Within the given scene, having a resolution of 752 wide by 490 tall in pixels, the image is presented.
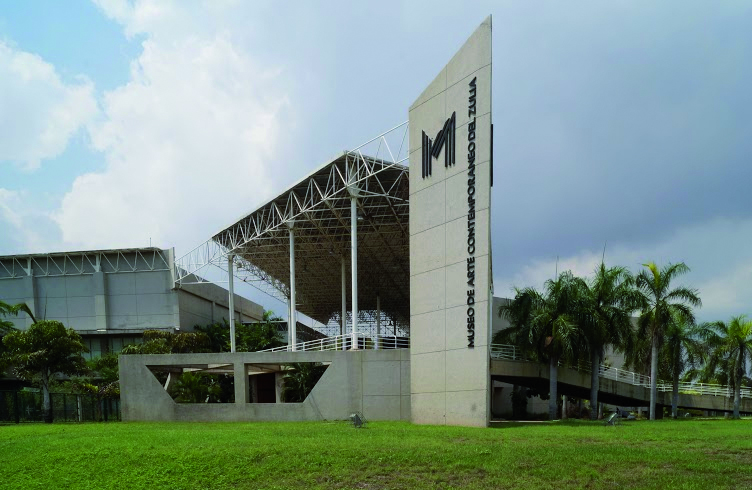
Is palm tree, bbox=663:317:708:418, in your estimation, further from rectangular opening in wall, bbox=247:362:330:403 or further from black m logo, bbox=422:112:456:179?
rectangular opening in wall, bbox=247:362:330:403

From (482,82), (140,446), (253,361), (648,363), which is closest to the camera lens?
(140,446)

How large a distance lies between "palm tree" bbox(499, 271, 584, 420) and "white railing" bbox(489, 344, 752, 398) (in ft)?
2.99

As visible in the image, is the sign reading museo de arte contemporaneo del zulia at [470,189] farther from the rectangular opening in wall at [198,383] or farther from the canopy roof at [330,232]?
the rectangular opening in wall at [198,383]

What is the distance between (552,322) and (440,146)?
1010 centimetres

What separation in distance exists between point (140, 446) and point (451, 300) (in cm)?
1323

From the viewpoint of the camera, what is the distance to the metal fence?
35.3m

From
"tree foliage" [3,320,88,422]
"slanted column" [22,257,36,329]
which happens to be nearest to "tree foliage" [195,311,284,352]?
"slanted column" [22,257,36,329]

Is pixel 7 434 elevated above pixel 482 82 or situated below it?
below

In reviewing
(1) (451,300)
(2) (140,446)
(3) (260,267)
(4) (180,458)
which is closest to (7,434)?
(2) (140,446)

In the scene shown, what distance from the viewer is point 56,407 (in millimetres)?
37562

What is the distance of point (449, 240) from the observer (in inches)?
1030

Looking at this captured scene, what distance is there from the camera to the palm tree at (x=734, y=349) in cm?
3631

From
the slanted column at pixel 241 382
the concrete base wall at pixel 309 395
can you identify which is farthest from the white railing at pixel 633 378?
the slanted column at pixel 241 382

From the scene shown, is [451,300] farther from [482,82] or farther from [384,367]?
[482,82]
